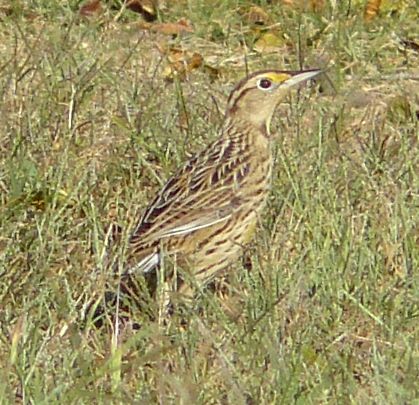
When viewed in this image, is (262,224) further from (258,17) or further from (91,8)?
(91,8)

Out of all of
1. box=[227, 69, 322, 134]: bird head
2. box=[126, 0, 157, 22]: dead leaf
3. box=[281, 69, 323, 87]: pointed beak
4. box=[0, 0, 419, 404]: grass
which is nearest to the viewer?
box=[0, 0, 419, 404]: grass

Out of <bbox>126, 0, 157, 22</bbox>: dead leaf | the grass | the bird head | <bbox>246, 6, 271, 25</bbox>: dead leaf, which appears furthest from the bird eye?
<bbox>126, 0, 157, 22</bbox>: dead leaf

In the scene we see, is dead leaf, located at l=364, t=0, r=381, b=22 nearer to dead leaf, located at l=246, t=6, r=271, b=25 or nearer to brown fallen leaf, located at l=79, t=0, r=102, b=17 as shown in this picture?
dead leaf, located at l=246, t=6, r=271, b=25

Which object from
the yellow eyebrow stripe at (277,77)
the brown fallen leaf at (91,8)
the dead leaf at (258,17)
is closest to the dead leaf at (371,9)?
the dead leaf at (258,17)

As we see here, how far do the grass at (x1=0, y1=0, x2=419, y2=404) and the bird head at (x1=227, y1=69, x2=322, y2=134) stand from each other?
209mm

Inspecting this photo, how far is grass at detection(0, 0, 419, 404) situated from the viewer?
→ 4.88 metres

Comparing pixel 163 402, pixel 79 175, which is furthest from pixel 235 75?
pixel 163 402

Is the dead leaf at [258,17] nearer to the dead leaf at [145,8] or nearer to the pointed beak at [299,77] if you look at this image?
the dead leaf at [145,8]

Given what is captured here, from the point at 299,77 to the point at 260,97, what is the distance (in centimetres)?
18

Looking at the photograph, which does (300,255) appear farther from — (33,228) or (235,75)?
(235,75)

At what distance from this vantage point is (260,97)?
6.51 m

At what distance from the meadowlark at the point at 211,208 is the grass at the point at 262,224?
11cm

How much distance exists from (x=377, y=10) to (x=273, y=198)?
2453 mm

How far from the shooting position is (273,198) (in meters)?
6.45
